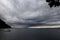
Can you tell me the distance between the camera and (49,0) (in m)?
5.80

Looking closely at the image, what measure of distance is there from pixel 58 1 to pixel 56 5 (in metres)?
0.24

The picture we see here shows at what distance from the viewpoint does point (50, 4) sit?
230 inches

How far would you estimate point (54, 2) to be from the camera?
585cm

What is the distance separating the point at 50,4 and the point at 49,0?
0.67ft

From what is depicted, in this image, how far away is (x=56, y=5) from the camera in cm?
594

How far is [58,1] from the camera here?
5781mm

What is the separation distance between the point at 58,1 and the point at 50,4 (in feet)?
1.35

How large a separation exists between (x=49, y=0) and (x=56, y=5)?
18.1 inches

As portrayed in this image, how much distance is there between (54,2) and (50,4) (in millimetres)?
222
